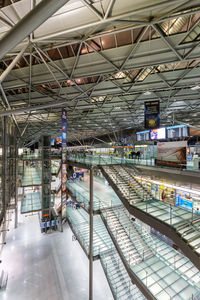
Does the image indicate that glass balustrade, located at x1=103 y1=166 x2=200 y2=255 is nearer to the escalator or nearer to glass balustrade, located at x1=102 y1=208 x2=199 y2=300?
the escalator

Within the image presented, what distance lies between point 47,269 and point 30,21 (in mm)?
15355

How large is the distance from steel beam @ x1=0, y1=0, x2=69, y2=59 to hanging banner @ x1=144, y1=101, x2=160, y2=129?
11.2 metres

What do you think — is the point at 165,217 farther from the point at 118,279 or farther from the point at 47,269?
the point at 47,269

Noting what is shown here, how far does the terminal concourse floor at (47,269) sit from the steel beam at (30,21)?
13.3 meters

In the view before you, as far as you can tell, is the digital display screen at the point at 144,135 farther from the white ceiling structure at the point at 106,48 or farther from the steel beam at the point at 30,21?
the steel beam at the point at 30,21

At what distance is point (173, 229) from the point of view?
6.56 metres

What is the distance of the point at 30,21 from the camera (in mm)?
2205

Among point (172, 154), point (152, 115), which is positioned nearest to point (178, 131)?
point (152, 115)

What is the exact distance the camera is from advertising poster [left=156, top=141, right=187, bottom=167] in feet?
29.8

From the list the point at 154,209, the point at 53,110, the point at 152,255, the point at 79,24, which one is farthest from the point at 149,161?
the point at 53,110

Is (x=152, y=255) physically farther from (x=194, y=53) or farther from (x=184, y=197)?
(x=194, y=53)

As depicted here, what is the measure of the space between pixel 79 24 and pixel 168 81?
33.5 feet

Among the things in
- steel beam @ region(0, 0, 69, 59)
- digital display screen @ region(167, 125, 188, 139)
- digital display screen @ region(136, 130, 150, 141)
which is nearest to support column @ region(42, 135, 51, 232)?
digital display screen @ region(136, 130, 150, 141)

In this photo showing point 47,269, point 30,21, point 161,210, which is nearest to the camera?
point 30,21
